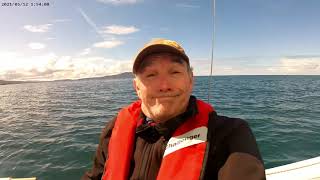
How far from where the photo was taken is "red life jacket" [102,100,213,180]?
5.72 ft

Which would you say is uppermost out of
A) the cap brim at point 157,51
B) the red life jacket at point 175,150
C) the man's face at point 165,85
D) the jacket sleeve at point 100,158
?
the cap brim at point 157,51

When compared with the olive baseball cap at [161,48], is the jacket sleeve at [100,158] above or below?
below

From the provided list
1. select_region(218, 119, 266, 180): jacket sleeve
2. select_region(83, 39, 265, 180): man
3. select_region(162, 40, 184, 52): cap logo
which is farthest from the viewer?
select_region(162, 40, 184, 52): cap logo

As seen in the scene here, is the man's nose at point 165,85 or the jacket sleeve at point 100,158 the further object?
the jacket sleeve at point 100,158

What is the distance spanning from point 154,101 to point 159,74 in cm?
20

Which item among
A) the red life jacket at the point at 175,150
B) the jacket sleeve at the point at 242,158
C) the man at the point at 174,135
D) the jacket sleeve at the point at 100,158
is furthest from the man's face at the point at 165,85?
the jacket sleeve at the point at 100,158

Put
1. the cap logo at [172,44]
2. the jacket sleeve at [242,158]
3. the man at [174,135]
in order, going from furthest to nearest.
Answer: the cap logo at [172,44] → the man at [174,135] → the jacket sleeve at [242,158]

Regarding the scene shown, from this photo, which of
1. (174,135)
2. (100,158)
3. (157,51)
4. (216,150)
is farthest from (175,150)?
(100,158)

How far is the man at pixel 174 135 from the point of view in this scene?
1688mm

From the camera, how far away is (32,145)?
11.1 metres

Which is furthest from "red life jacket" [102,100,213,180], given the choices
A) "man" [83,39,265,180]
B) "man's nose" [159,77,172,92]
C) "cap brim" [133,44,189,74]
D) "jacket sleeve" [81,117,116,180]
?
"cap brim" [133,44,189,74]

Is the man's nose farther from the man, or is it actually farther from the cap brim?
the cap brim

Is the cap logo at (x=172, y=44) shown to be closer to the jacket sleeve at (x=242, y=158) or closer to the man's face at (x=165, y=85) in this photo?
the man's face at (x=165, y=85)

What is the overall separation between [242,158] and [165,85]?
0.69 m
